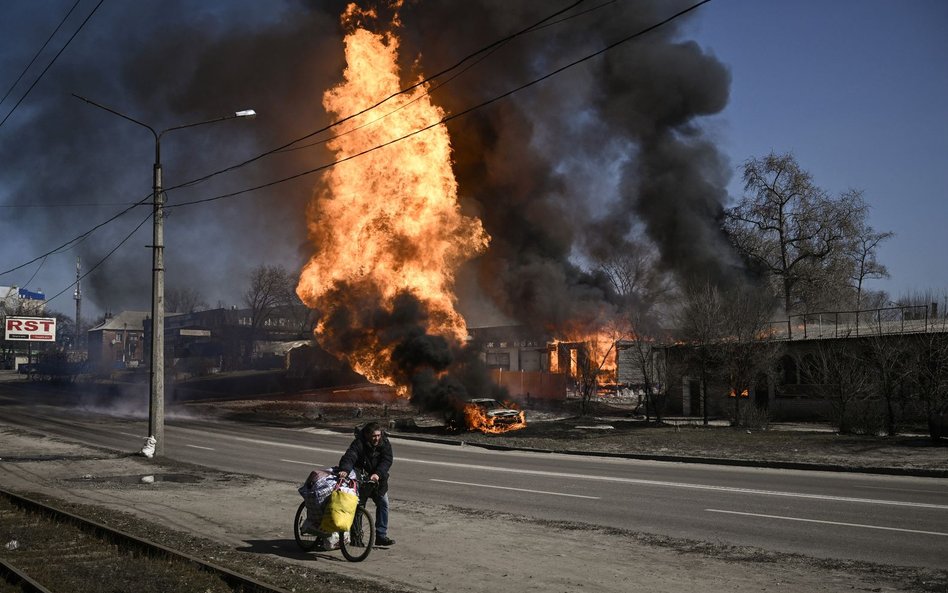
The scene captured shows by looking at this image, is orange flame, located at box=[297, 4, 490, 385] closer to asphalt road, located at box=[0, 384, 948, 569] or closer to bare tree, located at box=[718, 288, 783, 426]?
asphalt road, located at box=[0, 384, 948, 569]

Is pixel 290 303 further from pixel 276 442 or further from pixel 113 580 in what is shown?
pixel 113 580

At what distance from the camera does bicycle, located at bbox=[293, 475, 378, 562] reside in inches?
360

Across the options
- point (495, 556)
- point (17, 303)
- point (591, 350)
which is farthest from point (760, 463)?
point (17, 303)

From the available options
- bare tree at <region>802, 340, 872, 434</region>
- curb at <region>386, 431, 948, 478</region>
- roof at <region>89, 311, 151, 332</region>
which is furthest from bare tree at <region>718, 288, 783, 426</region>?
roof at <region>89, 311, 151, 332</region>

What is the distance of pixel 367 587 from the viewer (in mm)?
7793

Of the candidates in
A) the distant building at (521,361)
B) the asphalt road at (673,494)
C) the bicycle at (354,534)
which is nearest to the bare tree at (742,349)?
the asphalt road at (673,494)

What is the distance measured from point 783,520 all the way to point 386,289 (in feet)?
85.0

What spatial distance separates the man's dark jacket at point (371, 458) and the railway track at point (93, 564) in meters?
2.04

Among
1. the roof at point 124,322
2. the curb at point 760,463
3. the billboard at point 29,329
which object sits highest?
the roof at point 124,322

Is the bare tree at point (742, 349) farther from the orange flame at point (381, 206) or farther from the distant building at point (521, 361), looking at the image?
the orange flame at point (381, 206)

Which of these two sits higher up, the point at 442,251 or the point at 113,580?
the point at 442,251

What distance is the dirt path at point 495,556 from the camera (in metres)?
8.01

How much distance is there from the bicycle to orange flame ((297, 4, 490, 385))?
82.3ft

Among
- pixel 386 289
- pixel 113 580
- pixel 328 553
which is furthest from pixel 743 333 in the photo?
pixel 113 580
